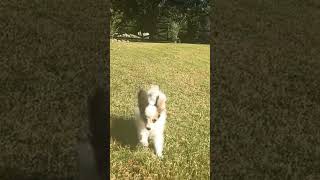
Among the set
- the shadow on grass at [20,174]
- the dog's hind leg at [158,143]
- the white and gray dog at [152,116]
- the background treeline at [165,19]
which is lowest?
the shadow on grass at [20,174]

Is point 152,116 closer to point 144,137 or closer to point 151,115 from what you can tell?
point 151,115

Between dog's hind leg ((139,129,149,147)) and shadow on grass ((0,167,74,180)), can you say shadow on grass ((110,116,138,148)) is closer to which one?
dog's hind leg ((139,129,149,147))

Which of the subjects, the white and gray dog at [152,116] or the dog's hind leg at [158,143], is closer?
the white and gray dog at [152,116]

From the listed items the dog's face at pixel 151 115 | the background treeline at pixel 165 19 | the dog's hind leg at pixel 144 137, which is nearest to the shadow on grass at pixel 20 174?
the dog's face at pixel 151 115

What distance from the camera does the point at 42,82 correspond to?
10000 mm

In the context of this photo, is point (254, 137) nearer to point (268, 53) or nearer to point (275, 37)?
point (268, 53)

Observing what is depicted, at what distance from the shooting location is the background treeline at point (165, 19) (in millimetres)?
37500

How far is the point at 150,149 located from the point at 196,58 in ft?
57.9

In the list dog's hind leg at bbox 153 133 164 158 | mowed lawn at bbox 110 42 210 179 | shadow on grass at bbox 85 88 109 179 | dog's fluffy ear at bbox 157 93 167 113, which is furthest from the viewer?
dog's hind leg at bbox 153 133 164 158

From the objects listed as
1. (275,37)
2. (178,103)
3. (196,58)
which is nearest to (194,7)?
(196,58)

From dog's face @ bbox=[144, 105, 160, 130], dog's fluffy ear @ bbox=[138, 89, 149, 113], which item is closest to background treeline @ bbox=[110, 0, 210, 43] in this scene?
dog's fluffy ear @ bbox=[138, 89, 149, 113]

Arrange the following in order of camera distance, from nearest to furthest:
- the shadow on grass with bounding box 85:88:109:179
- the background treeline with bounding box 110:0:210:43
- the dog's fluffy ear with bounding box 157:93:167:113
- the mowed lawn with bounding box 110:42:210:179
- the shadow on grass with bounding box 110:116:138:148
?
the shadow on grass with bounding box 85:88:109:179 < the mowed lawn with bounding box 110:42:210:179 < the dog's fluffy ear with bounding box 157:93:167:113 < the shadow on grass with bounding box 110:116:138:148 < the background treeline with bounding box 110:0:210:43

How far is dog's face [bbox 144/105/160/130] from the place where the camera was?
7.27 m

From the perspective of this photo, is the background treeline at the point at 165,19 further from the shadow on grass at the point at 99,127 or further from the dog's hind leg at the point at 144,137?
the shadow on grass at the point at 99,127
